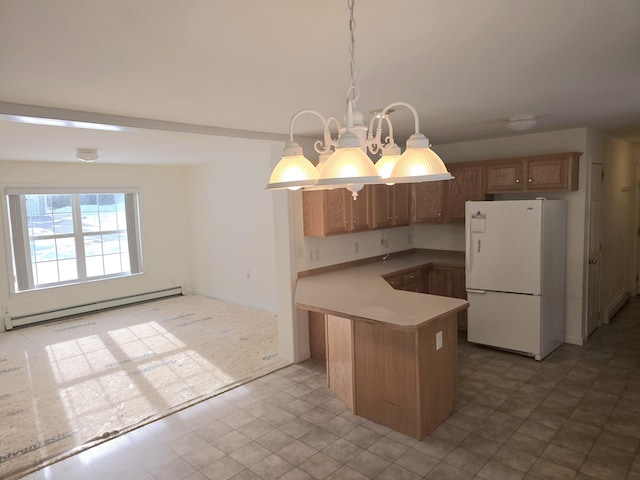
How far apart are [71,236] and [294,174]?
20.4ft

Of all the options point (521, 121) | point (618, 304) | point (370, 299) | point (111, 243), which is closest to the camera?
point (370, 299)

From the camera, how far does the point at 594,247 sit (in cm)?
482

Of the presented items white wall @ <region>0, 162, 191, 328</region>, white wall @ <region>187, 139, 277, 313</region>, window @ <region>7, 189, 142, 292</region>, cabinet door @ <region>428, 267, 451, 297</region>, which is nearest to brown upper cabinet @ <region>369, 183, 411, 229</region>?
cabinet door @ <region>428, 267, 451, 297</region>

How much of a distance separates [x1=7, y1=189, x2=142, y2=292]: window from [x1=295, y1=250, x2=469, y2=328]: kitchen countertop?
427 centimetres

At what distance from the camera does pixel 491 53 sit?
2033 mm

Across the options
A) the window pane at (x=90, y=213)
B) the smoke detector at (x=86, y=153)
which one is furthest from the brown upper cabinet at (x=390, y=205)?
the window pane at (x=90, y=213)

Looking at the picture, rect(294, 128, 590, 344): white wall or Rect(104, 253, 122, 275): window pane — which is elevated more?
Rect(294, 128, 590, 344): white wall

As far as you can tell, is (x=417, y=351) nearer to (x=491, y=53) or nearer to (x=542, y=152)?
(x=491, y=53)

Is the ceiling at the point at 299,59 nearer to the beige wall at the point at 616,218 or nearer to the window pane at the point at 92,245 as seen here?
the beige wall at the point at 616,218

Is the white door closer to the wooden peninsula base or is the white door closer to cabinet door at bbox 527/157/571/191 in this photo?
cabinet door at bbox 527/157/571/191

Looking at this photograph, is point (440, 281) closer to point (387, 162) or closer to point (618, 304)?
point (618, 304)

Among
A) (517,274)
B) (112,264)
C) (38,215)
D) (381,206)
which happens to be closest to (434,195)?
(381,206)

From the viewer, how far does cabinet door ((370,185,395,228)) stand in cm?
488

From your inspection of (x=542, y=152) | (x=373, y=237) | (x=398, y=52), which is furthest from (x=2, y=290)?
(x=542, y=152)
